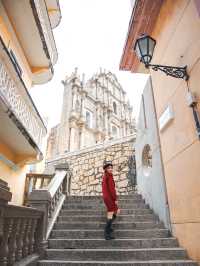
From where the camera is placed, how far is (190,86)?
12.0 ft

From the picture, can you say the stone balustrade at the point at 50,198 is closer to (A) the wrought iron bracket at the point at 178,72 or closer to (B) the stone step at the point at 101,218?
(B) the stone step at the point at 101,218

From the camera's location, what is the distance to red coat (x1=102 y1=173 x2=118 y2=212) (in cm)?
437

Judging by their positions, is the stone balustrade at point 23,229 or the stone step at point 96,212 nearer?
the stone balustrade at point 23,229

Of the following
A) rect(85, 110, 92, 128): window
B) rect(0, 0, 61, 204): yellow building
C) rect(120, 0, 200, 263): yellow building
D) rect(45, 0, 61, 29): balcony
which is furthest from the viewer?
rect(85, 110, 92, 128): window

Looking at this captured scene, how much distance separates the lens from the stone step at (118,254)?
143 inches

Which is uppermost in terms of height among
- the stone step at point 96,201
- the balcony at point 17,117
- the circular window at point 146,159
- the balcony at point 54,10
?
the balcony at point 54,10

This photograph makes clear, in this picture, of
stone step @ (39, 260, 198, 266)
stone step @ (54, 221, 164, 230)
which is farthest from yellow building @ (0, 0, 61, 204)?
stone step @ (39, 260, 198, 266)

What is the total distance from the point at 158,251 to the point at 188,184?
4.48 feet

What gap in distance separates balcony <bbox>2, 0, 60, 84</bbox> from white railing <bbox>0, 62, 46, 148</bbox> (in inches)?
93.4

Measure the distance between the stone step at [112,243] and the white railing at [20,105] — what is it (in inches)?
113

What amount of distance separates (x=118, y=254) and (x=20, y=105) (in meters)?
4.10

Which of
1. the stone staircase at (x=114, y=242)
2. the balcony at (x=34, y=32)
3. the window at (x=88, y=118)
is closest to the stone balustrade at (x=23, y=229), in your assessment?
the stone staircase at (x=114, y=242)

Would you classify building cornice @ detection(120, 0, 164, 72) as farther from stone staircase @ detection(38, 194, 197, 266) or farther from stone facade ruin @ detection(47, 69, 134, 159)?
stone facade ruin @ detection(47, 69, 134, 159)

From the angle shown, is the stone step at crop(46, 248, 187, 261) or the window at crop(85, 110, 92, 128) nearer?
the stone step at crop(46, 248, 187, 261)
